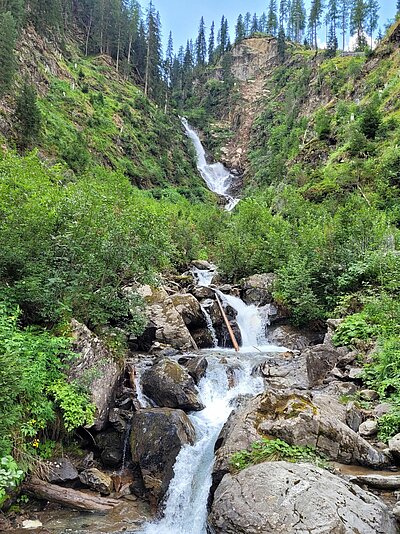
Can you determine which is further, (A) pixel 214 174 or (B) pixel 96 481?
(A) pixel 214 174

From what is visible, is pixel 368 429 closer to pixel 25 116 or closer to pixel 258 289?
pixel 258 289

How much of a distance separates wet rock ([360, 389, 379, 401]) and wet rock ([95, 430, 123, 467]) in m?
5.65

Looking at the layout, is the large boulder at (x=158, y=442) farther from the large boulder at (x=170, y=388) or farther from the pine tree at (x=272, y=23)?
the pine tree at (x=272, y=23)

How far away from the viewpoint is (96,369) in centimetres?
855

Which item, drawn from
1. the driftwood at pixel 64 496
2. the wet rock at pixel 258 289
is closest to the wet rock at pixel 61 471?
the driftwood at pixel 64 496

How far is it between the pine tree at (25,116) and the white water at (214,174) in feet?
103

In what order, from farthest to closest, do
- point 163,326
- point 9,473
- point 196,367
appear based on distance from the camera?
point 163,326, point 196,367, point 9,473

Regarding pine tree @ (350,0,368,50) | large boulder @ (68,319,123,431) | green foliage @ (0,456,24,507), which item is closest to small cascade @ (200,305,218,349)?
large boulder @ (68,319,123,431)

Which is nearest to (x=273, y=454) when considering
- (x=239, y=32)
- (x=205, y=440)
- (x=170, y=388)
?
(x=205, y=440)

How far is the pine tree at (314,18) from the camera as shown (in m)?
77.2

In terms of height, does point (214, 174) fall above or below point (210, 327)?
above

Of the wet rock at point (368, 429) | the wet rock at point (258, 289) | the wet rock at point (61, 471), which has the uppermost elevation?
the wet rock at point (258, 289)

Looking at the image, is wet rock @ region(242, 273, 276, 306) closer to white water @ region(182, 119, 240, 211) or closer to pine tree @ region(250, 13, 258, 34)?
white water @ region(182, 119, 240, 211)

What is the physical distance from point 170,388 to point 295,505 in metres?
5.31
